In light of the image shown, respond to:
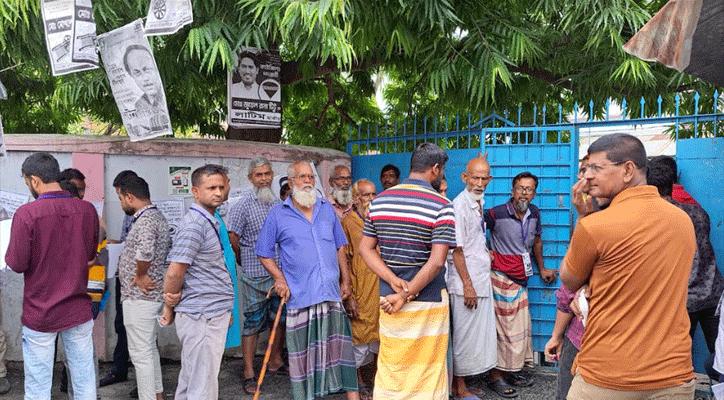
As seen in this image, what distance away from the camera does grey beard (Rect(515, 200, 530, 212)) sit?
223 inches

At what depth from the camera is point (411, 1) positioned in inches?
205

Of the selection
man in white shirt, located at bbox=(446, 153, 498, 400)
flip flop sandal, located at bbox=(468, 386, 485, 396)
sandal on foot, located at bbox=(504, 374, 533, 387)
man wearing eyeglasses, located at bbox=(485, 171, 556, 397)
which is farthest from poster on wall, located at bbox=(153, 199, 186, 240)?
sandal on foot, located at bbox=(504, 374, 533, 387)

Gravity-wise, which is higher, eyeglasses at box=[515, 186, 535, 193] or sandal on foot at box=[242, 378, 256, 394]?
eyeglasses at box=[515, 186, 535, 193]

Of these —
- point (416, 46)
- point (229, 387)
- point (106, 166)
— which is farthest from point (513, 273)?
point (106, 166)

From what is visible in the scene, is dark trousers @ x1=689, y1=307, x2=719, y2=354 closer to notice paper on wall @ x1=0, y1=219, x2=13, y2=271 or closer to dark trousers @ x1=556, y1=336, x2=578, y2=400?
dark trousers @ x1=556, y1=336, x2=578, y2=400

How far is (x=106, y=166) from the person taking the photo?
6160 millimetres

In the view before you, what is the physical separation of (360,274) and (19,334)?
10.4 ft

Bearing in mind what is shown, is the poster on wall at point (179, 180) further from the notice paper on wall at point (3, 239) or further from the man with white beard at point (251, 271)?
the notice paper on wall at point (3, 239)

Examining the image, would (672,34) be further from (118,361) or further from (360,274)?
Result: (118,361)

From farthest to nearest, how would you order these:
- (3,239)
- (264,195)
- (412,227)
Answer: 1. (264,195)
2. (3,239)
3. (412,227)

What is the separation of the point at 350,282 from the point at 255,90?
2.39 meters

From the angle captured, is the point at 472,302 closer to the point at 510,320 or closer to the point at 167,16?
the point at 510,320

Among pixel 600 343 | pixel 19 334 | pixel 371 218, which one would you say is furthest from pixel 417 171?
pixel 19 334

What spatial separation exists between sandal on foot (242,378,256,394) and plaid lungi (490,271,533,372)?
2.00 meters
